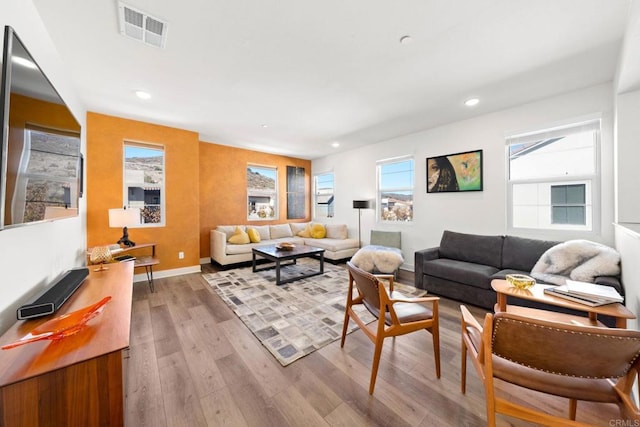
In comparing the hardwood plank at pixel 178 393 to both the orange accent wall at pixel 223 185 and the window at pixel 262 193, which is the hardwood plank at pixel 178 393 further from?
the window at pixel 262 193

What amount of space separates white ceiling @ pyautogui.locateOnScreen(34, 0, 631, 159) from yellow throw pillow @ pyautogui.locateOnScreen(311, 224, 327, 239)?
9.38 feet

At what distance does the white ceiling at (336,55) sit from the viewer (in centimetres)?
173

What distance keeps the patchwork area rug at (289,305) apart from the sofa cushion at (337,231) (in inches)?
51.4

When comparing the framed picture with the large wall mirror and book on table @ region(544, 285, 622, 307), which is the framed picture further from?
the large wall mirror

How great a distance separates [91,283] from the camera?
1.94 m

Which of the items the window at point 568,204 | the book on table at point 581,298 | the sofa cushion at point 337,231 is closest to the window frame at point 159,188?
the sofa cushion at point 337,231

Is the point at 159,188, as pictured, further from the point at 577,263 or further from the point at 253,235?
the point at 577,263

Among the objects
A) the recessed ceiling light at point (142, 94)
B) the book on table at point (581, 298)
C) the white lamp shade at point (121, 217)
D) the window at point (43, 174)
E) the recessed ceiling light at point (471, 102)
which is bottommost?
the book on table at point (581, 298)

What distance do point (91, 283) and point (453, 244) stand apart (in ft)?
14.1

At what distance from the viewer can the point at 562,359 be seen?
3.18ft

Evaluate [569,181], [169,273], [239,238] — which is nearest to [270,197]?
[239,238]

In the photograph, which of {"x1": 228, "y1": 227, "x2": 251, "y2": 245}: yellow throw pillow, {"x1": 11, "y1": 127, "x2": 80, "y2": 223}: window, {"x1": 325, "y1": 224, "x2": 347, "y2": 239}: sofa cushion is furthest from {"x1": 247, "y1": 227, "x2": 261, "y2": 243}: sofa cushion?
{"x1": 11, "y1": 127, "x2": 80, "y2": 223}: window

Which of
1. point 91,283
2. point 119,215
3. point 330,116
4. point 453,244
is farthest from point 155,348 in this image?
point 453,244

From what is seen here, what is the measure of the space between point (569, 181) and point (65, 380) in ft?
15.7
